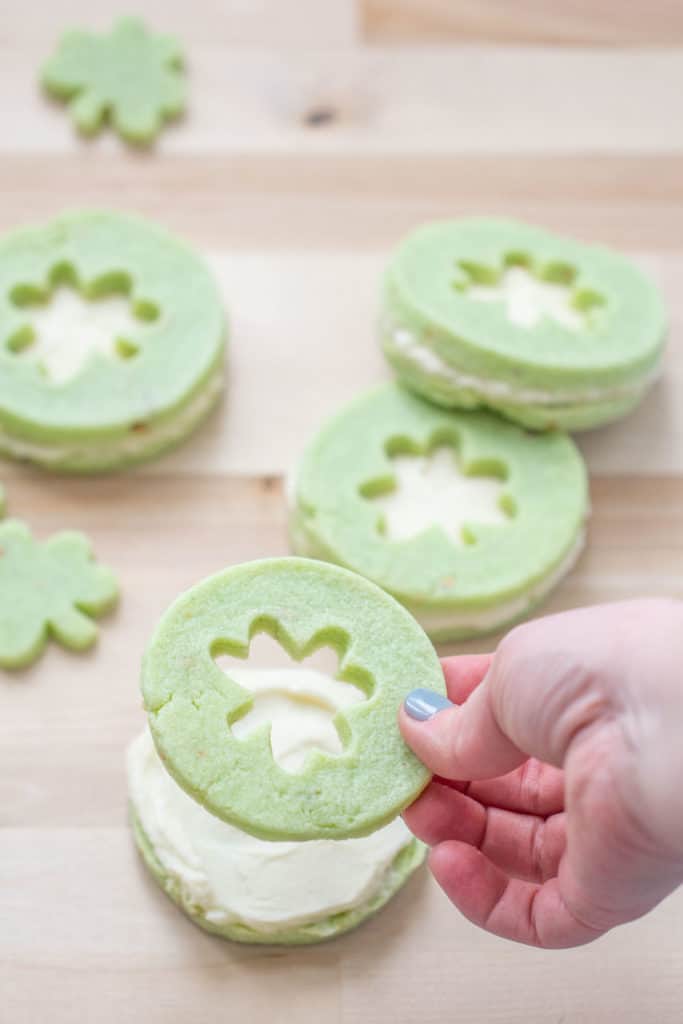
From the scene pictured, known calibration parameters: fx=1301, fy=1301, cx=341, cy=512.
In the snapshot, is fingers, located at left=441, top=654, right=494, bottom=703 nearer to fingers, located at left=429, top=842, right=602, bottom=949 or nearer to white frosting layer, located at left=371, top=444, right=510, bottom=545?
fingers, located at left=429, top=842, right=602, bottom=949

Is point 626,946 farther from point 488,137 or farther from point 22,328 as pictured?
point 488,137

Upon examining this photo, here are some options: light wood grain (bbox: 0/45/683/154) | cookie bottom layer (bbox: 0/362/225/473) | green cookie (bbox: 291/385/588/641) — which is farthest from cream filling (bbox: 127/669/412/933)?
light wood grain (bbox: 0/45/683/154)

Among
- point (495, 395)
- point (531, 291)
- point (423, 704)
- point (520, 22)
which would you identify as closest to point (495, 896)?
point (423, 704)

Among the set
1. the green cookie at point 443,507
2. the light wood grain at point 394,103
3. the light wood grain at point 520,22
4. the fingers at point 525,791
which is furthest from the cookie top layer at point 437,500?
the light wood grain at point 520,22

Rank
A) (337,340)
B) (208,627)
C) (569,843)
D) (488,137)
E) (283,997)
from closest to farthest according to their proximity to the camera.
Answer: (569,843) < (208,627) < (283,997) < (337,340) < (488,137)

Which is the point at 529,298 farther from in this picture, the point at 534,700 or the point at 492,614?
the point at 534,700

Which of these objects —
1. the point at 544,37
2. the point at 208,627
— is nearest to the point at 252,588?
the point at 208,627
